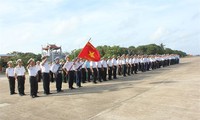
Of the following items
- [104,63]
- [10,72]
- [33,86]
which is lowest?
[33,86]

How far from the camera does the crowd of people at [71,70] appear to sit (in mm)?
11750

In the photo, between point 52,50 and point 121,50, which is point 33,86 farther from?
point 121,50

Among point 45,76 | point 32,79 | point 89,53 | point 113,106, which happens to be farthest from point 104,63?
point 113,106

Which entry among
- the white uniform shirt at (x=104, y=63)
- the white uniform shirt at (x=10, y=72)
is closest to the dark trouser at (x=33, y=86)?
the white uniform shirt at (x=10, y=72)

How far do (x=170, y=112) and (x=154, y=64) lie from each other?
20808mm

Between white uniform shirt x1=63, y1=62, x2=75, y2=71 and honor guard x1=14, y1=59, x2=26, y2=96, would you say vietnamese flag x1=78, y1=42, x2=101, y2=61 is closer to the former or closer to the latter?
white uniform shirt x1=63, y1=62, x2=75, y2=71

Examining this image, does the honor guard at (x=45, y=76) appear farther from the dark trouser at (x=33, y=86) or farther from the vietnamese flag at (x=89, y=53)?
the vietnamese flag at (x=89, y=53)

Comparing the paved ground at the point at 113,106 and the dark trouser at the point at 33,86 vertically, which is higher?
the dark trouser at the point at 33,86

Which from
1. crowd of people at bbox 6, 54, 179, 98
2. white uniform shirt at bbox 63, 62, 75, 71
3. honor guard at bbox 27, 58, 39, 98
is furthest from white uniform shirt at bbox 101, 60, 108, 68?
honor guard at bbox 27, 58, 39, 98

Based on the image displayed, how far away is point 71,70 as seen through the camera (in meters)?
13.6

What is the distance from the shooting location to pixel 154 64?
92.0ft

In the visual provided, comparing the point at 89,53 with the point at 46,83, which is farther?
the point at 89,53

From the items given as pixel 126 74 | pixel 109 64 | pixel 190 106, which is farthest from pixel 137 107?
pixel 126 74

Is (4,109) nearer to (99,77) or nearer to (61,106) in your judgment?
(61,106)
